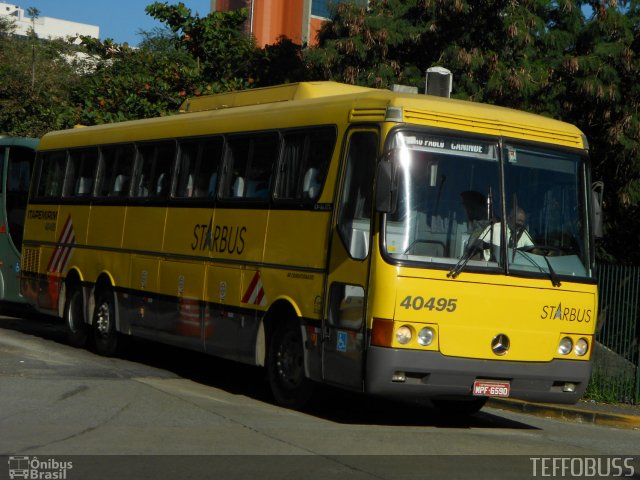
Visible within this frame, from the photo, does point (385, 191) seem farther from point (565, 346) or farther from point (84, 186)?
point (84, 186)

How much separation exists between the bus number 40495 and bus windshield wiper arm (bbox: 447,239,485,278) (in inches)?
9.6

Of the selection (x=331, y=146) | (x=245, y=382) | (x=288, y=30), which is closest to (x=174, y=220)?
(x=245, y=382)

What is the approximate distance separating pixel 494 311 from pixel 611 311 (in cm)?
495

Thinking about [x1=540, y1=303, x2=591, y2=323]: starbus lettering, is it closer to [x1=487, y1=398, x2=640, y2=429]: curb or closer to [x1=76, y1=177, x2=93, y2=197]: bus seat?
[x1=487, y1=398, x2=640, y2=429]: curb

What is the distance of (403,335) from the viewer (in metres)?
10.5

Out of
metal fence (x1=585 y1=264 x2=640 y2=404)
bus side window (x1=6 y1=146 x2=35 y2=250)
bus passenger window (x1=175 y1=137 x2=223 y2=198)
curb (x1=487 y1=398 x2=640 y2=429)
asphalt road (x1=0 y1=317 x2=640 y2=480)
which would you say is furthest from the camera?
bus side window (x1=6 y1=146 x2=35 y2=250)

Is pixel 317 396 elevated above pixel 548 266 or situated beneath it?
situated beneath

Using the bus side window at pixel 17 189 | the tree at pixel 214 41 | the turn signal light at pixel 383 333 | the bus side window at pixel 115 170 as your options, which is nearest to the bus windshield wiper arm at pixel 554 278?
the turn signal light at pixel 383 333

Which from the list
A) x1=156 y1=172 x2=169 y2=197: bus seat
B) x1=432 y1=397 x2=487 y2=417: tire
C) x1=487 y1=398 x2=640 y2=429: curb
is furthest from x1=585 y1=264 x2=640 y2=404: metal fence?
x1=156 y1=172 x2=169 y2=197: bus seat

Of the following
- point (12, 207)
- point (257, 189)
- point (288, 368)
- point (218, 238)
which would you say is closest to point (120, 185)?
point (218, 238)

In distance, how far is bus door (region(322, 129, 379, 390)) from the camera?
35.2ft

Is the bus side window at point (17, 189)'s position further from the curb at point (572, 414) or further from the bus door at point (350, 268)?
the bus door at point (350, 268)

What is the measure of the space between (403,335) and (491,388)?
3.55ft

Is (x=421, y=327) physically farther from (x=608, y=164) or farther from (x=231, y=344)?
(x=608, y=164)
